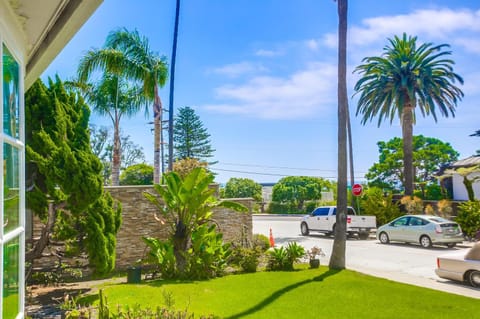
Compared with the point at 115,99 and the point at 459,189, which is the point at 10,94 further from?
the point at 459,189

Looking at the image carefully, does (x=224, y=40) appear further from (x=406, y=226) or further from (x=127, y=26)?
(x=406, y=226)

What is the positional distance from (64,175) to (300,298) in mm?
5525

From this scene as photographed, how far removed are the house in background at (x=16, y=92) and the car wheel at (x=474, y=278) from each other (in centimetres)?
1036

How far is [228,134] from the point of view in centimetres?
4447

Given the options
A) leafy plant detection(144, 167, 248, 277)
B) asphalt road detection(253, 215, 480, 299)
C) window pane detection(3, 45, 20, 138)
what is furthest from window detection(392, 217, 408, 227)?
window pane detection(3, 45, 20, 138)

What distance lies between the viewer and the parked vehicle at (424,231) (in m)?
17.3

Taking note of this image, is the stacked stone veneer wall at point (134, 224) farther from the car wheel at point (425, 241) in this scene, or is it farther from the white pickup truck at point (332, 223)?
the car wheel at point (425, 241)

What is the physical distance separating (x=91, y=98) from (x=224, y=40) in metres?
8.50

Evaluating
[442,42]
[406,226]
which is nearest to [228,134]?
[442,42]

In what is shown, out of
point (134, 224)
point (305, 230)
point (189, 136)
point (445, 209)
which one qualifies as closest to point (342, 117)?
point (134, 224)

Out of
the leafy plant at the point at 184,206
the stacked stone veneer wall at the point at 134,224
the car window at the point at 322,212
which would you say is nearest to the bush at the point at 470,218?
the car window at the point at 322,212

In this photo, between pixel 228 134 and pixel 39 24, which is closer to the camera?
pixel 39 24

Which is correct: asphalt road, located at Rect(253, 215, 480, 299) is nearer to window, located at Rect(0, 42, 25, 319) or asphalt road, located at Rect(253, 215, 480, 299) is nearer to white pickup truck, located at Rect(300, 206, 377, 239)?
white pickup truck, located at Rect(300, 206, 377, 239)

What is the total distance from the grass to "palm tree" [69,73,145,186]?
14067 millimetres
